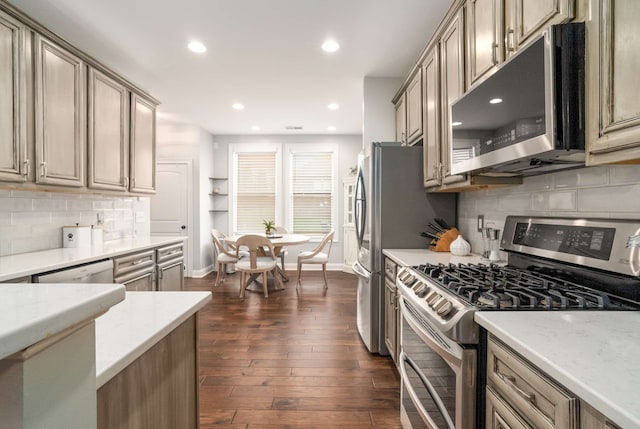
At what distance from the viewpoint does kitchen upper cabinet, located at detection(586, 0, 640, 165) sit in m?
0.95

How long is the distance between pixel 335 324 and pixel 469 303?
8.30ft

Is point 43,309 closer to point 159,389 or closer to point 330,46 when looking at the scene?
point 159,389

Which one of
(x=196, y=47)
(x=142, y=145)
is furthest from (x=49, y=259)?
(x=196, y=47)

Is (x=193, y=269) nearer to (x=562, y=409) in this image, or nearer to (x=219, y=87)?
(x=219, y=87)

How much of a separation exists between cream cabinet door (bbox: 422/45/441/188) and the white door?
4493 millimetres

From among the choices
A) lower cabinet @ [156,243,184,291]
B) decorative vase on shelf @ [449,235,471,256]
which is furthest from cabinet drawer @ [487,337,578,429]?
lower cabinet @ [156,243,184,291]

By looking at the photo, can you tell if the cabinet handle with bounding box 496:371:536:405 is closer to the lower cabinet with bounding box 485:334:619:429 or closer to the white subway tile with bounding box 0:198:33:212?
the lower cabinet with bounding box 485:334:619:429

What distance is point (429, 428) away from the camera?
134 centimetres

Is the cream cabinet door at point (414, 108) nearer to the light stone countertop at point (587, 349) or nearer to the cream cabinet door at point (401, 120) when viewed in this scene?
the cream cabinet door at point (401, 120)

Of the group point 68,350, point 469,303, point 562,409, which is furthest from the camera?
point 469,303

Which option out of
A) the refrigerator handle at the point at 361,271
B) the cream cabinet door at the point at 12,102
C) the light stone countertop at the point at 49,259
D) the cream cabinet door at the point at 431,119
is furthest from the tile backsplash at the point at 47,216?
the cream cabinet door at the point at 431,119

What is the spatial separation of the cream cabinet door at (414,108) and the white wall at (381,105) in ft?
2.13

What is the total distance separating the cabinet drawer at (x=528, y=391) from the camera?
0.71 m

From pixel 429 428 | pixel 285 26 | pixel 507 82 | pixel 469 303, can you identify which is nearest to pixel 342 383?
pixel 429 428
